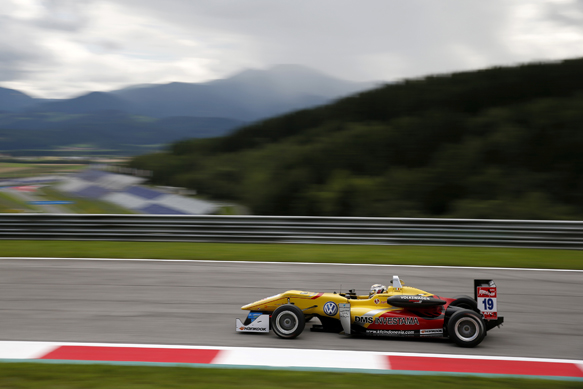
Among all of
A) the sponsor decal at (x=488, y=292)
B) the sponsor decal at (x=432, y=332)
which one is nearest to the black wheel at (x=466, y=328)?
the sponsor decal at (x=432, y=332)

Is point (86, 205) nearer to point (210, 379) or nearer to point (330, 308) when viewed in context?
point (330, 308)

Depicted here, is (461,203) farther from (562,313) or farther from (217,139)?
(562,313)

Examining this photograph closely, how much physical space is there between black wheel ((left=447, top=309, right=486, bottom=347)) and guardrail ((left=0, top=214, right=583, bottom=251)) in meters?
5.60

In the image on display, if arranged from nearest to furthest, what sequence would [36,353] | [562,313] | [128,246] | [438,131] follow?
[36,353] → [562,313] → [128,246] → [438,131]

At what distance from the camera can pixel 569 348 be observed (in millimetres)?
4336

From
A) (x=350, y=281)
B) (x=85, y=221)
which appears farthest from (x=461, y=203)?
(x=85, y=221)

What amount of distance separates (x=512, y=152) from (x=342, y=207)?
25.1 ft

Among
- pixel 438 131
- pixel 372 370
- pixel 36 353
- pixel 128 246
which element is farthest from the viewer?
pixel 438 131


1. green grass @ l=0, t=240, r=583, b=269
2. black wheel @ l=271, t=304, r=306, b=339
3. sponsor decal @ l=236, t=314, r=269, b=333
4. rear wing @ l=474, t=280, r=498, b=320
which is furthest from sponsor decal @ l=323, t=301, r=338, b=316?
→ green grass @ l=0, t=240, r=583, b=269

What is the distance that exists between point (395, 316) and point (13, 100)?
17.3 meters

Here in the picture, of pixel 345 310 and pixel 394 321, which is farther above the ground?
pixel 345 310

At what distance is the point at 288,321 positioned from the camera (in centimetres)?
451

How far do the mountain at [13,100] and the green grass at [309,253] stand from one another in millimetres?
8851

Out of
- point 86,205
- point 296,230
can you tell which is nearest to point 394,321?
point 296,230
